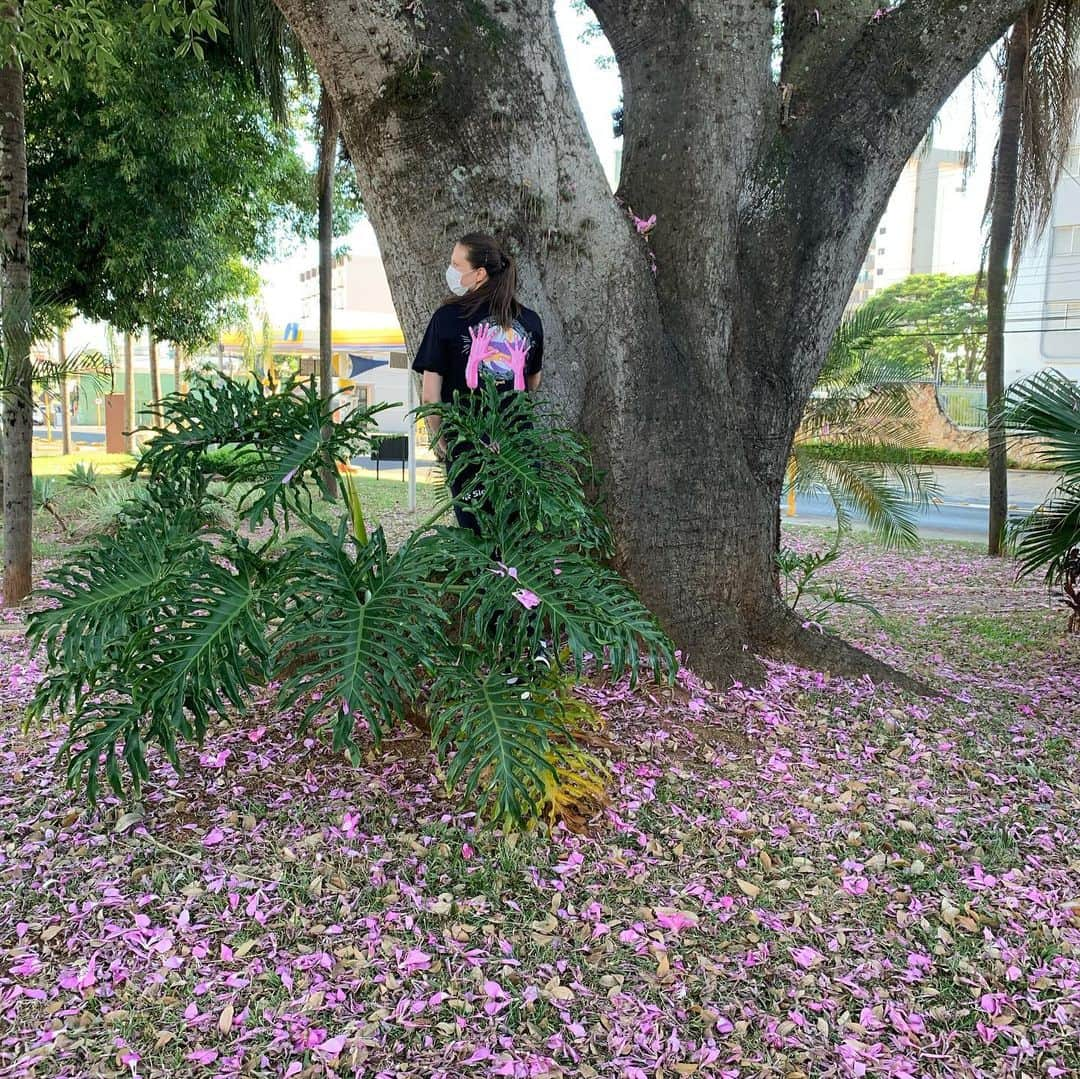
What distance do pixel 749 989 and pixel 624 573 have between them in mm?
1712

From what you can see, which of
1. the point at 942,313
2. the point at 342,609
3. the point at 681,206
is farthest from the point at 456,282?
the point at 942,313

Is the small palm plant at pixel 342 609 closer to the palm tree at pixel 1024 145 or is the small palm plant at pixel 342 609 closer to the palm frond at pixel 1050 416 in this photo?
the palm frond at pixel 1050 416

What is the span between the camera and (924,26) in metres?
3.91

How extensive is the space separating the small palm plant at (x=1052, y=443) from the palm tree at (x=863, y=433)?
2.12 m

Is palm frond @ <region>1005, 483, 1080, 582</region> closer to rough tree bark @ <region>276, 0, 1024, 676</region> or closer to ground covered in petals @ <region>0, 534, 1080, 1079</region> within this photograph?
rough tree bark @ <region>276, 0, 1024, 676</region>

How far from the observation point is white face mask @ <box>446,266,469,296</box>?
3.25 metres

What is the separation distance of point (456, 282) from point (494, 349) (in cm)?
27

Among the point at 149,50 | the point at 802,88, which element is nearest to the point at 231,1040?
the point at 802,88

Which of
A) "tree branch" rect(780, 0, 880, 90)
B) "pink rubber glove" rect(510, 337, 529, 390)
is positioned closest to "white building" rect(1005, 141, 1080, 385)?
"tree branch" rect(780, 0, 880, 90)

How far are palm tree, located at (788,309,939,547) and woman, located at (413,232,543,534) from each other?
15.2 ft

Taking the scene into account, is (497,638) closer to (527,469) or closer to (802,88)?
(527,469)

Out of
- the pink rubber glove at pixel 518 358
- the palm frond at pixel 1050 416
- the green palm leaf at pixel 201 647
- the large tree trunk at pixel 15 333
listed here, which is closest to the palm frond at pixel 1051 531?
the palm frond at pixel 1050 416

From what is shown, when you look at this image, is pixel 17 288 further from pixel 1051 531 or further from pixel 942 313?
pixel 942 313

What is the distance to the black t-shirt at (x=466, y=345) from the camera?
3242mm
